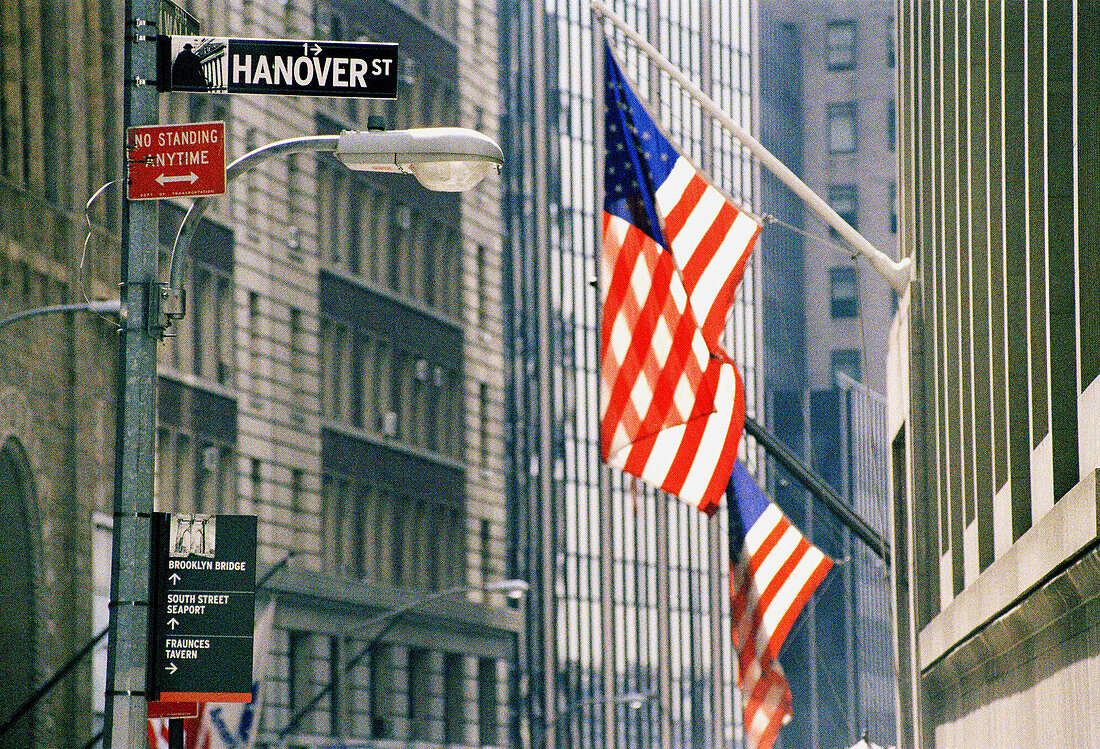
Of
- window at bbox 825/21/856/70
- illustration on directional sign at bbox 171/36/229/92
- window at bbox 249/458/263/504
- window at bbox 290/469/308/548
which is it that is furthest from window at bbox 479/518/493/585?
window at bbox 825/21/856/70

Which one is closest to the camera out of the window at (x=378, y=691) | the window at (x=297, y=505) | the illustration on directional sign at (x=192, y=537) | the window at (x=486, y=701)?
the illustration on directional sign at (x=192, y=537)

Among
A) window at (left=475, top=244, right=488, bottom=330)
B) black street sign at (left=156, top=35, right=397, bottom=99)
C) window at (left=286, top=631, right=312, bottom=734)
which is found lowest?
black street sign at (left=156, top=35, right=397, bottom=99)

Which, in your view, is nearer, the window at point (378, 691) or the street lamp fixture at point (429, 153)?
the street lamp fixture at point (429, 153)

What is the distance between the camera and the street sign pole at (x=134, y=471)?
12.2 metres

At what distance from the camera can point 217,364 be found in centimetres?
5247

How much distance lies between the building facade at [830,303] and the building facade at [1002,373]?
111m

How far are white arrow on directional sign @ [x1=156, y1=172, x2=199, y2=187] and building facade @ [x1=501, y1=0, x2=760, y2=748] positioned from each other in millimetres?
95004

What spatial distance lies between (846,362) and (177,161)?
5269 inches

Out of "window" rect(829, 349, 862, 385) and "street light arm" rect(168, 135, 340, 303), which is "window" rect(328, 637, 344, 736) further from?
"window" rect(829, 349, 862, 385)

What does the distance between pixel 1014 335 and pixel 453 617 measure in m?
52.4

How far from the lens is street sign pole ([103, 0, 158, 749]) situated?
40.1 ft

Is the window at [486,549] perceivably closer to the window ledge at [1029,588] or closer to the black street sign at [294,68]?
the window ledge at [1029,588]

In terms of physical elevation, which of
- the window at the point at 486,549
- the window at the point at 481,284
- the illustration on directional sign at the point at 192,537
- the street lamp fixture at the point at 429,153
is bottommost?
the illustration on directional sign at the point at 192,537

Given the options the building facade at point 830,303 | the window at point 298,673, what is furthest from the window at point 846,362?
the window at point 298,673
